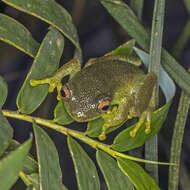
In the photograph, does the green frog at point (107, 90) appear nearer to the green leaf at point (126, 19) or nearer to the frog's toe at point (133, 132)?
the frog's toe at point (133, 132)

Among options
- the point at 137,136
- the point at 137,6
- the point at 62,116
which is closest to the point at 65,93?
the point at 62,116

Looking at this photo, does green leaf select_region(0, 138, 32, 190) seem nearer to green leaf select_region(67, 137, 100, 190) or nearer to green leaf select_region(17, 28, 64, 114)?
Answer: green leaf select_region(67, 137, 100, 190)

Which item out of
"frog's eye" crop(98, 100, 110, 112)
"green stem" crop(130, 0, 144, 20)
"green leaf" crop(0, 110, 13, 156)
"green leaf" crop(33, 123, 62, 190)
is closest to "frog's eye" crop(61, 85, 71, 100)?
"frog's eye" crop(98, 100, 110, 112)

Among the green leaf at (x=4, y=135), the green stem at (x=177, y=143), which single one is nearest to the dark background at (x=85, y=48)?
the green stem at (x=177, y=143)

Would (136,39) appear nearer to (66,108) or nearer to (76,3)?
(66,108)

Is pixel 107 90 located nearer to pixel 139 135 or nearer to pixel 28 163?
pixel 139 135

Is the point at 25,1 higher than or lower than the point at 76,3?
higher

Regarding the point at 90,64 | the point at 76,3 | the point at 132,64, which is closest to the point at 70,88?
the point at 90,64
